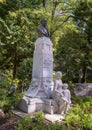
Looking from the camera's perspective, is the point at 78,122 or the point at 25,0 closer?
the point at 78,122

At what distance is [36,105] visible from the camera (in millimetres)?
6613

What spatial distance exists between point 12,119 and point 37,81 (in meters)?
1.84

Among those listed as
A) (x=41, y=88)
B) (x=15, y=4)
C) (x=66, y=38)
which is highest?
(x=15, y=4)

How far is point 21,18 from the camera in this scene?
1239 centimetres

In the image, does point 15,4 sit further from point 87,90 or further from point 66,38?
point 87,90

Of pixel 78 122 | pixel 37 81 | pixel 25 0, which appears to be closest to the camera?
pixel 78 122

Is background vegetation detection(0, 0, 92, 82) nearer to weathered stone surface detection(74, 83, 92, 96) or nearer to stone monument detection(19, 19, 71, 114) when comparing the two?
weathered stone surface detection(74, 83, 92, 96)

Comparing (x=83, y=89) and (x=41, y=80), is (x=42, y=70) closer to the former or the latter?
(x=41, y=80)

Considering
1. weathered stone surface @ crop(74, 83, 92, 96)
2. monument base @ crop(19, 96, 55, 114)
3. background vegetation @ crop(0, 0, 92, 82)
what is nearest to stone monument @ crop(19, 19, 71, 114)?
monument base @ crop(19, 96, 55, 114)

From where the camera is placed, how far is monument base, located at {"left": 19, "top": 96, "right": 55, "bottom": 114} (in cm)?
638

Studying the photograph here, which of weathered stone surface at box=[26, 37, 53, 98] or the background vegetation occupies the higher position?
the background vegetation

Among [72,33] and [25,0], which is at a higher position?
[25,0]

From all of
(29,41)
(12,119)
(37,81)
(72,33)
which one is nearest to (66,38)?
(72,33)

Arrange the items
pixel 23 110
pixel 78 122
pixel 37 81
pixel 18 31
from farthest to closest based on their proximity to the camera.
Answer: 1. pixel 18 31
2. pixel 37 81
3. pixel 23 110
4. pixel 78 122
